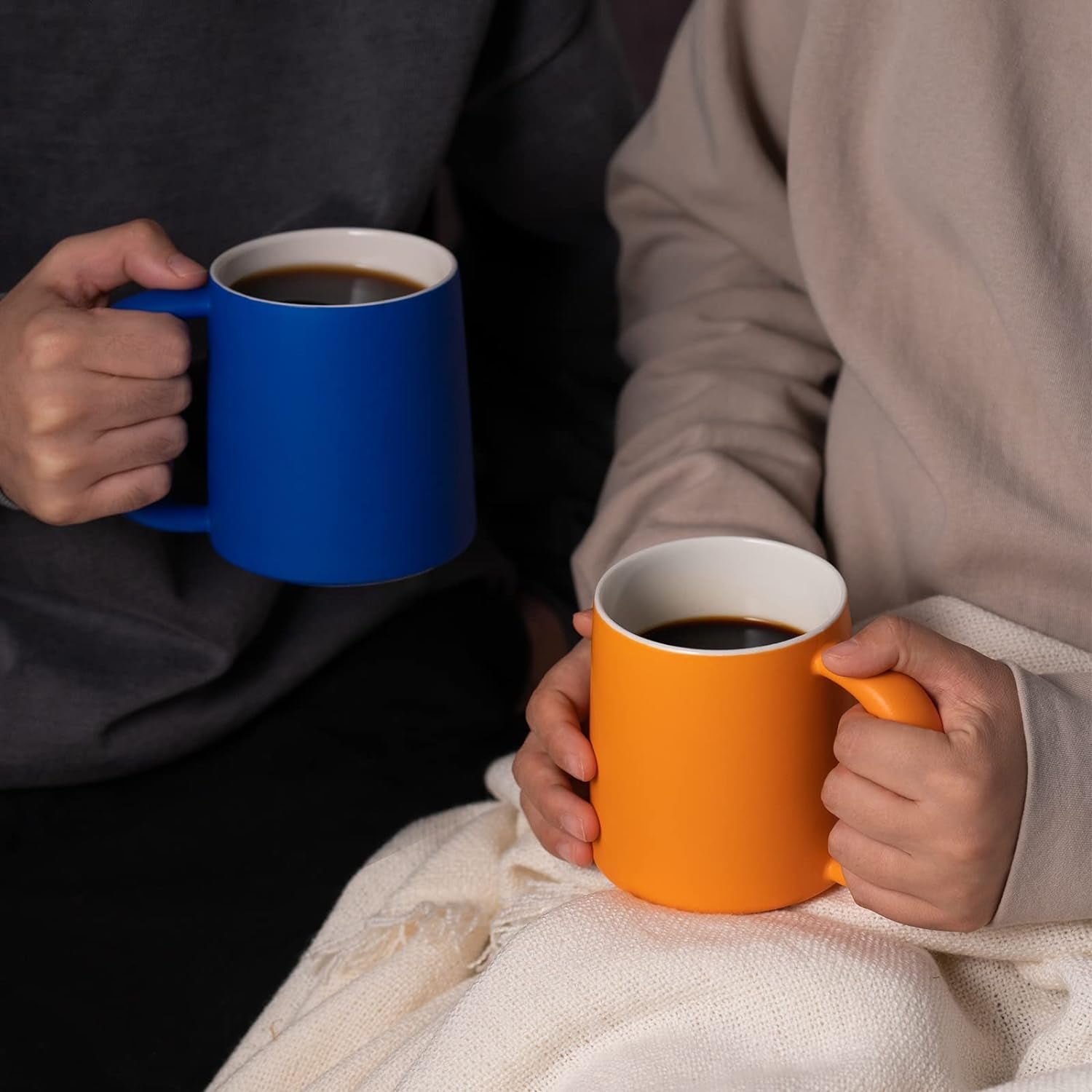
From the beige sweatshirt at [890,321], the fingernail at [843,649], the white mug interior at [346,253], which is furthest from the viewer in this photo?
the white mug interior at [346,253]

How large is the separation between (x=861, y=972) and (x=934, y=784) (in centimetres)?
8

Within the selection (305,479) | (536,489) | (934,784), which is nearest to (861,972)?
(934,784)

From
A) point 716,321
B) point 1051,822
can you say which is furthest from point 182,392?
point 1051,822

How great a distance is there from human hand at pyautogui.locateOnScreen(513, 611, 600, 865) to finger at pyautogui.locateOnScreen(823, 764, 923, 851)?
0.36 ft

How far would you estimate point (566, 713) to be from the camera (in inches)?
28.6

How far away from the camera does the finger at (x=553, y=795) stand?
0.68 metres

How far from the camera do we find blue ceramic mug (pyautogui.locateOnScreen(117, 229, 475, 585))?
0.75m

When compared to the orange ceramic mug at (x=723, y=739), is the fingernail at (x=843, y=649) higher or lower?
higher

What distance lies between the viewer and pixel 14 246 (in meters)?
0.95

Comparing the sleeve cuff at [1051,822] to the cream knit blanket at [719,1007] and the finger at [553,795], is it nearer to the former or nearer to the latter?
the cream knit blanket at [719,1007]

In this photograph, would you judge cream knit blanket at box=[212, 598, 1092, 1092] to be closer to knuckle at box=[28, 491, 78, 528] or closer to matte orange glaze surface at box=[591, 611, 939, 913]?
matte orange glaze surface at box=[591, 611, 939, 913]

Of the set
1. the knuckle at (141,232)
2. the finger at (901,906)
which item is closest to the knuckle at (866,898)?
the finger at (901,906)

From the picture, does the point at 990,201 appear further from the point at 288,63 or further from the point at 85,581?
the point at 85,581

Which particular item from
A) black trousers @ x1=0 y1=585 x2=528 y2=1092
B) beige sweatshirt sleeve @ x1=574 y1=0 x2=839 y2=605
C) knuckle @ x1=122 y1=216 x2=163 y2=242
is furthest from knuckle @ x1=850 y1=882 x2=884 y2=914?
knuckle @ x1=122 y1=216 x2=163 y2=242
